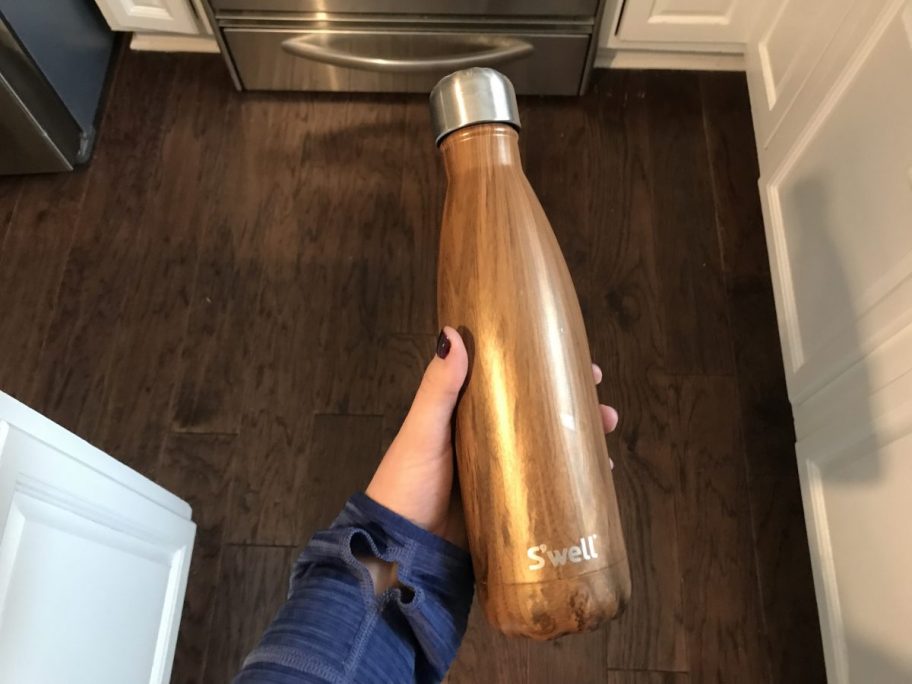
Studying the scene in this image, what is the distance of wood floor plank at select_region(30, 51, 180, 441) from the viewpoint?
1.14m

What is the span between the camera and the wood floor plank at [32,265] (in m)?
1.16

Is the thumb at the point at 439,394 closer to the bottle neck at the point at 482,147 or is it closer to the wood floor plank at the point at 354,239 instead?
the bottle neck at the point at 482,147

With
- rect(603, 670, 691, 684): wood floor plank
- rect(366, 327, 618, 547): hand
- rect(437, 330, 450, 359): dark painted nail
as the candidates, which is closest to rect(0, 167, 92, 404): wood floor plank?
rect(366, 327, 618, 547): hand

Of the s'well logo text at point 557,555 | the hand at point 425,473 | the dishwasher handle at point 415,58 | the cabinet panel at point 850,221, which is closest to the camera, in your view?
the s'well logo text at point 557,555

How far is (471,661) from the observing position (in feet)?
3.24

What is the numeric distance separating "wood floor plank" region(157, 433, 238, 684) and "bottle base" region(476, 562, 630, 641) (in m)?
0.63

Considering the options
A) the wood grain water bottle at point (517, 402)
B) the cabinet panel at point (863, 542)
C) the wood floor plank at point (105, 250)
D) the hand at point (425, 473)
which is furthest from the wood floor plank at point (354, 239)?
the cabinet panel at point (863, 542)

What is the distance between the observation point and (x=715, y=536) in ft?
3.44

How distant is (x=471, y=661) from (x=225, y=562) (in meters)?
0.38

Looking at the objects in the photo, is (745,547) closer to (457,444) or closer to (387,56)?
(457,444)

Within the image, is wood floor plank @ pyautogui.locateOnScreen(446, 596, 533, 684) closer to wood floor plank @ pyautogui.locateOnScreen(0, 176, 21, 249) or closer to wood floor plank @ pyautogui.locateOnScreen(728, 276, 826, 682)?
wood floor plank @ pyautogui.locateOnScreen(728, 276, 826, 682)

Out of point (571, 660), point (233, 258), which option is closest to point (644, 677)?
point (571, 660)

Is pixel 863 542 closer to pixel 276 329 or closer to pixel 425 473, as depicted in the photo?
pixel 425 473

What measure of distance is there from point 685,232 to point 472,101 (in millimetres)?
729
